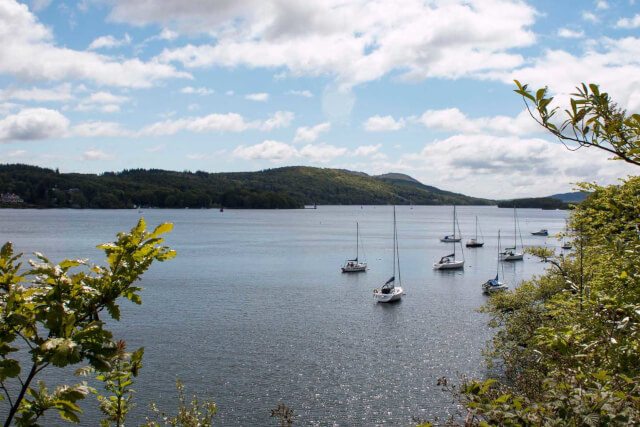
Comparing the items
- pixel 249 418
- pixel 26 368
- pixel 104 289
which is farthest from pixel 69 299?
pixel 26 368

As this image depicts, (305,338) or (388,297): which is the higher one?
(388,297)

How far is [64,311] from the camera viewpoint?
11.4ft

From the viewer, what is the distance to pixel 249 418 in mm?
26766

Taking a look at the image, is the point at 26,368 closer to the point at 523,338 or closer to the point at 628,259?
the point at 523,338

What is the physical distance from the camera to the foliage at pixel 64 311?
3.40 m

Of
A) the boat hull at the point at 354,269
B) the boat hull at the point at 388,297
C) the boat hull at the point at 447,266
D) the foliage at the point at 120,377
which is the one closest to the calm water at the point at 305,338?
the boat hull at the point at 388,297

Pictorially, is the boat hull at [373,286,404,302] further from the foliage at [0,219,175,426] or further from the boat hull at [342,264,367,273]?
the foliage at [0,219,175,426]

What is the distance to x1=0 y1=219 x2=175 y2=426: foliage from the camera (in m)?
3.40

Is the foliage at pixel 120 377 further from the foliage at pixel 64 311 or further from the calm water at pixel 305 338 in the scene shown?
the calm water at pixel 305 338

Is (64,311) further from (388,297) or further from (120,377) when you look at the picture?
(388,297)

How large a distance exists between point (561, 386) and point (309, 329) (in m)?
39.8

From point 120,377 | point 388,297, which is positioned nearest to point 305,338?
point 388,297

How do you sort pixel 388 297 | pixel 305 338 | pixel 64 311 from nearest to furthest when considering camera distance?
pixel 64 311 < pixel 305 338 < pixel 388 297

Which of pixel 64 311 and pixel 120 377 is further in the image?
pixel 120 377
